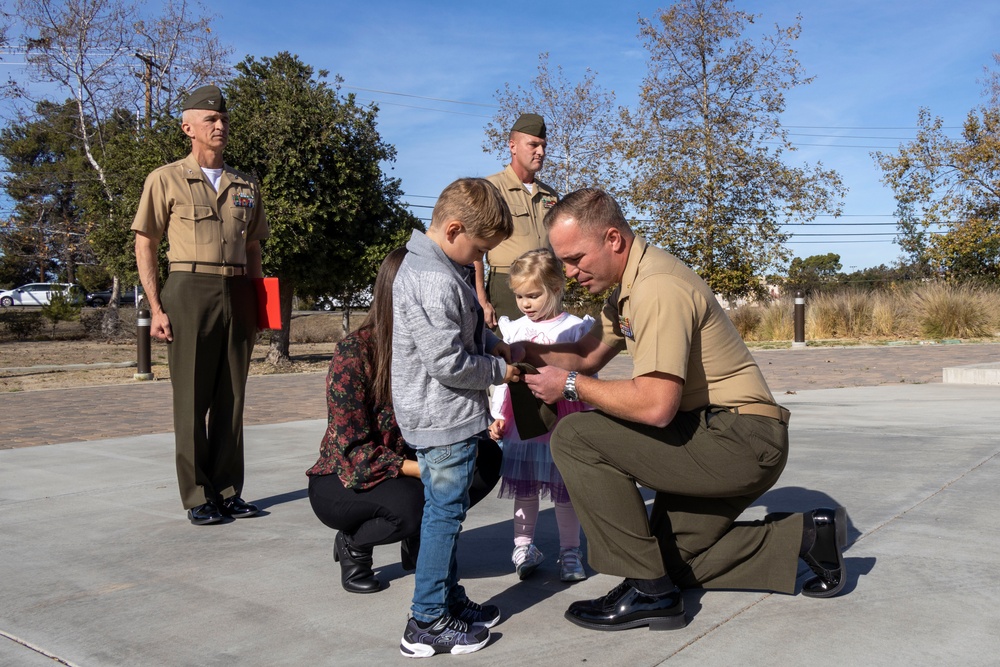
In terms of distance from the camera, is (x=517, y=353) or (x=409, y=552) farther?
(x=409, y=552)

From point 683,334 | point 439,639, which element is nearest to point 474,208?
point 683,334

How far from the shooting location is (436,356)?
2.61m

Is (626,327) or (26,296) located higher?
(26,296)

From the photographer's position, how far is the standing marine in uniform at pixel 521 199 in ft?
14.5

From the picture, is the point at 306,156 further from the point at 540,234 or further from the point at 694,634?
the point at 694,634

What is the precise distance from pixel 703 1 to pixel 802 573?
83.4ft

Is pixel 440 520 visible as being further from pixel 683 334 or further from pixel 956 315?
pixel 956 315

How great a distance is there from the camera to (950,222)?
25297 millimetres

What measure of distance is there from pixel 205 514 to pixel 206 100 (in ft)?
6.72

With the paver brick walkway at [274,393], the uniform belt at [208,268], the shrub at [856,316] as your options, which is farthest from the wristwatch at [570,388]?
the shrub at [856,316]

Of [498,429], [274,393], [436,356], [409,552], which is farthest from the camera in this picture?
[274,393]

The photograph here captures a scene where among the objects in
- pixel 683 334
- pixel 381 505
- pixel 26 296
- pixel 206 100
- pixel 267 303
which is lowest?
pixel 381 505

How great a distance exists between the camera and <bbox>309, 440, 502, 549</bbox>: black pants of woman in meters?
3.14

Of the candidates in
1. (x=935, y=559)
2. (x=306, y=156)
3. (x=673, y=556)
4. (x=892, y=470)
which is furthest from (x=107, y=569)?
(x=306, y=156)
